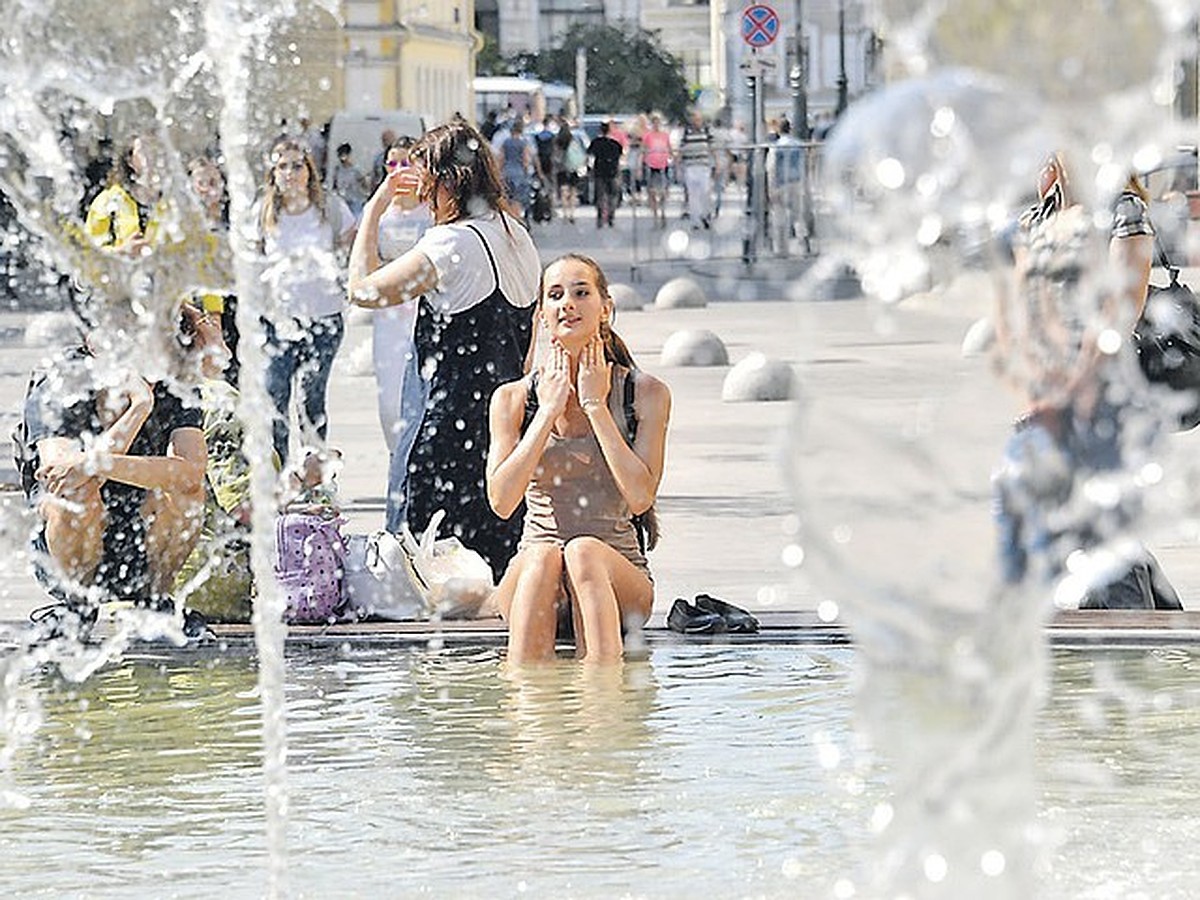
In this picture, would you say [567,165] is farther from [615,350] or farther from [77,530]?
A: [615,350]

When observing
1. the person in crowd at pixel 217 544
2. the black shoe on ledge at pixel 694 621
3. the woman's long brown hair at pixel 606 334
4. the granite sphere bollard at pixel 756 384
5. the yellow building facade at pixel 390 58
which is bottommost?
the black shoe on ledge at pixel 694 621

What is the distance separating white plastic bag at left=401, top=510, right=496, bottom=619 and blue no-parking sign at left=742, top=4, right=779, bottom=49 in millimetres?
24008

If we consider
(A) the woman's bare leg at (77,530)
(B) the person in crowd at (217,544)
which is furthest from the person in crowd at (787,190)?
(A) the woman's bare leg at (77,530)

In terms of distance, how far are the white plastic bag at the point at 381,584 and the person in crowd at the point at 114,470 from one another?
0.43 metres

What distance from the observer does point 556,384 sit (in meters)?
8.02

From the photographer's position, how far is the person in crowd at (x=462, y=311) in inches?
355

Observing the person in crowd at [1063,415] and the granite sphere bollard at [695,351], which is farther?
the granite sphere bollard at [695,351]

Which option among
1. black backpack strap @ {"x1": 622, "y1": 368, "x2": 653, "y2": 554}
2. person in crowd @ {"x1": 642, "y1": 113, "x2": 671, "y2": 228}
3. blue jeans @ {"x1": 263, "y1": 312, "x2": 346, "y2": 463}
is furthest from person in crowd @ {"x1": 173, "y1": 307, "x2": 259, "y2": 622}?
person in crowd @ {"x1": 642, "y1": 113, "x2": 671, "y2": 228}

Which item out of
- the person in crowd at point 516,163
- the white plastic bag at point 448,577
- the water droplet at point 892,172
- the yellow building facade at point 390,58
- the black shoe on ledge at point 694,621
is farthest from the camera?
the yellow building facade at point 390,58

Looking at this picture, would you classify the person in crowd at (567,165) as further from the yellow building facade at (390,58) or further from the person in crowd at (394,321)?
the person in crowd at (394,321)

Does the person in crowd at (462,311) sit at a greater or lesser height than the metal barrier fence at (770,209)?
lesser

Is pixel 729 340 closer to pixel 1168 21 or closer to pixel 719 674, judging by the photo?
pixel 719 674

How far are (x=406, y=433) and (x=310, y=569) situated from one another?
104cm

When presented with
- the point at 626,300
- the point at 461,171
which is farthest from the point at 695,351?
the point at 461,171
